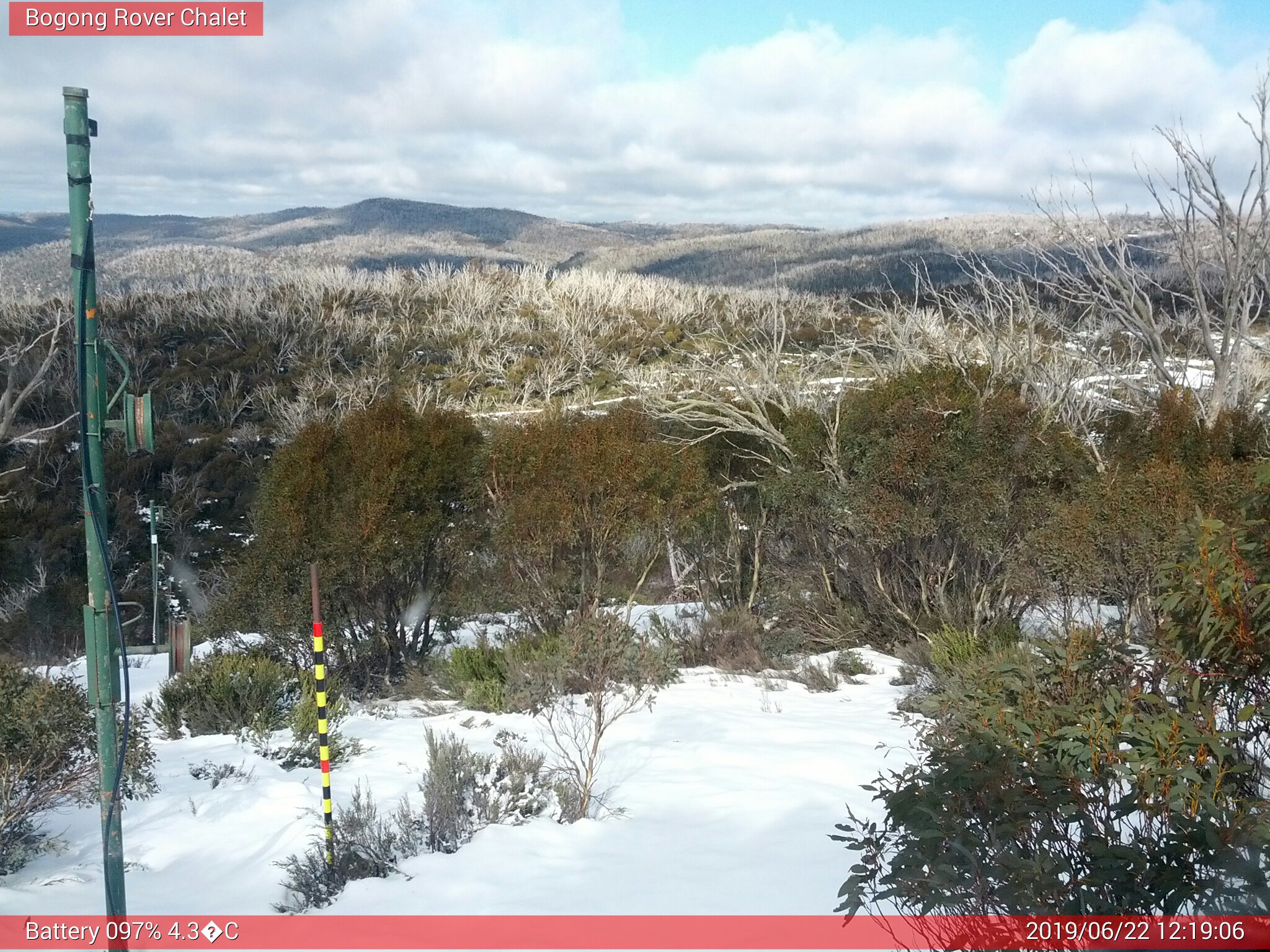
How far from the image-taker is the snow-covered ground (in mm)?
4297

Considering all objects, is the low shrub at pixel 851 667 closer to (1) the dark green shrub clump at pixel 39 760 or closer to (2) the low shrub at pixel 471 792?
(2) the low shrub at pixel 471 792

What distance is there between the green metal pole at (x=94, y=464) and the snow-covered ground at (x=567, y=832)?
1359 mm

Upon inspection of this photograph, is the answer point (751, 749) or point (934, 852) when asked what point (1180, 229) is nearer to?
point (751, 749)

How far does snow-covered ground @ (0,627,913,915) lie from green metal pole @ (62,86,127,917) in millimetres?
1359

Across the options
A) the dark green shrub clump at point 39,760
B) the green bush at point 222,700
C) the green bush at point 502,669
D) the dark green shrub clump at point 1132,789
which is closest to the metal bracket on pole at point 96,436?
the dark green shrub clump at point 39,760

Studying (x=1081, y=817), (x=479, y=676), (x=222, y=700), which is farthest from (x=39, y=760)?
(x=1081, y=817)

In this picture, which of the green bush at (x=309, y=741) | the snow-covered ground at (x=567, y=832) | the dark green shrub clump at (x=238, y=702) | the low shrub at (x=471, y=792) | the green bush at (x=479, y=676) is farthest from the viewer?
the green bush at (x=479, y=676)

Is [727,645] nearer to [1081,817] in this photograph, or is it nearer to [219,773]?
[219,773]

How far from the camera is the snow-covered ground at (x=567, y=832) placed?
14.1 ft

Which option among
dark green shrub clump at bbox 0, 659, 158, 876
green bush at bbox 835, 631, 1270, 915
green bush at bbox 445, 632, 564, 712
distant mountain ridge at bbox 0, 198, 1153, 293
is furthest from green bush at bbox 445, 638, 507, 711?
distant mountain ridge at bbox 0, 198, 1153, 293

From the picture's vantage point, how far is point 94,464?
317cm

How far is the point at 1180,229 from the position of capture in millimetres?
12734

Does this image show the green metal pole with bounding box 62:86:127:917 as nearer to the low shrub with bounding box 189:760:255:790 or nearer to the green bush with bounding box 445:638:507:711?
the low shrub with bounding box 189:760:255:790

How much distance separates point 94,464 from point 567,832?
3.22m
